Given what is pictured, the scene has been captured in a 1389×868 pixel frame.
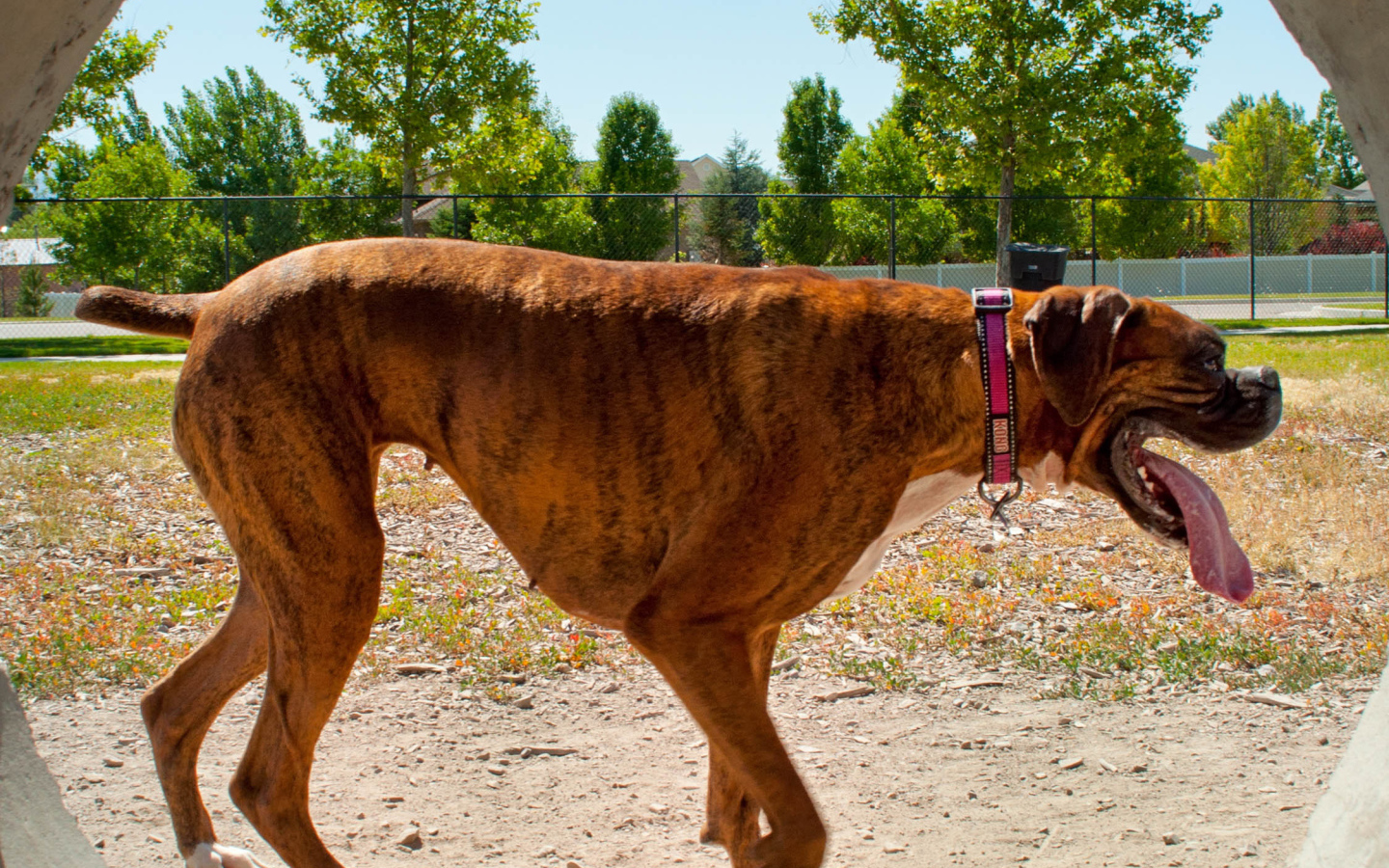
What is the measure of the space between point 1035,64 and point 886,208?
11.7 meters

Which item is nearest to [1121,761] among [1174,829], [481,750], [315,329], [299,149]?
[1174,829]

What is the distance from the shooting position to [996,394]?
118 inches

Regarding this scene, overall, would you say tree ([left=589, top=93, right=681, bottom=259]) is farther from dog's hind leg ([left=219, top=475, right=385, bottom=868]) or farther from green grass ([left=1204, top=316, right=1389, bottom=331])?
dog's hind leg ([left=219, top=475, right=385, bottom=868])

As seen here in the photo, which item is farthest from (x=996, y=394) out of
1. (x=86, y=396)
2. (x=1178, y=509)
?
(x=86, y=396)

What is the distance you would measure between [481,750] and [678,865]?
47.3 inches

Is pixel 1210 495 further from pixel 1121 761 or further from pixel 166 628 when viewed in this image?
pixel 166 628

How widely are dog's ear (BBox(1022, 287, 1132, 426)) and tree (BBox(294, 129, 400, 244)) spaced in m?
19.5

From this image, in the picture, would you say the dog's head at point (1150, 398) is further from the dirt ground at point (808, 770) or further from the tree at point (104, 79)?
the tree at point (104, 79)

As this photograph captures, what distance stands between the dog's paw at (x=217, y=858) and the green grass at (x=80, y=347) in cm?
1610

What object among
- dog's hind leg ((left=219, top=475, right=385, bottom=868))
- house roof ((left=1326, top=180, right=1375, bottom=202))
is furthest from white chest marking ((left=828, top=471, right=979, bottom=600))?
house roof ((left=1326, top=180, right=1375, bottom=202))

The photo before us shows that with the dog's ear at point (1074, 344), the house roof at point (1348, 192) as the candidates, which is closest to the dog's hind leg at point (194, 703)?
the dog's ear at point (1074, 344)

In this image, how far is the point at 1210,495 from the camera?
3113 millimetres

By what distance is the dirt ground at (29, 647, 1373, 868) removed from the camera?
3.73 metres

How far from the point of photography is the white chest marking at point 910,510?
3059 mm
